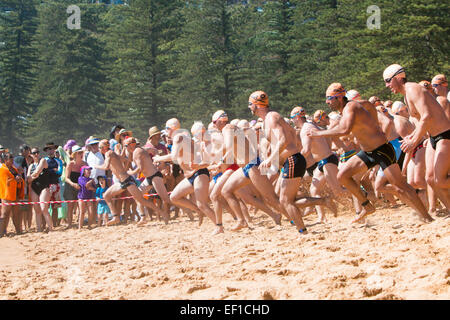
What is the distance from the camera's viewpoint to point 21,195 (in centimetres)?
1405

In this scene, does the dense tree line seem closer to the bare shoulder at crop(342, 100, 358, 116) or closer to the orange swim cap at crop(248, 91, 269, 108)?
the orange swim cap at crop(248, 91, 269, 108)

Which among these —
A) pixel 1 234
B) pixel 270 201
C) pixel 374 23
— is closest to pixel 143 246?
pixel 270 201

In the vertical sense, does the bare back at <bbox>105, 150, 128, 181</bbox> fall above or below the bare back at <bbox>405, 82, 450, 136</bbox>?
below

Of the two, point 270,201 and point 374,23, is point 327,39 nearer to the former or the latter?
point 374,23

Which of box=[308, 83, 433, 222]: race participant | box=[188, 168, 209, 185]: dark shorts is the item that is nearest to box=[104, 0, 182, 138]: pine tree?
box=[188, 168, 209, 185]: dark shorts

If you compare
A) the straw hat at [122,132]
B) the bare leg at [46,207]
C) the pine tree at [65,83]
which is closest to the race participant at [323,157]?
the straw hat at [122,132]

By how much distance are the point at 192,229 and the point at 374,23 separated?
2072 cm

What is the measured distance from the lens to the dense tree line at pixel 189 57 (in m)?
27.6

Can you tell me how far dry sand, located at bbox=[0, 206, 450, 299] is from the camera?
4820 millimetres

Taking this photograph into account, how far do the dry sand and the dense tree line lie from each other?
18.7m

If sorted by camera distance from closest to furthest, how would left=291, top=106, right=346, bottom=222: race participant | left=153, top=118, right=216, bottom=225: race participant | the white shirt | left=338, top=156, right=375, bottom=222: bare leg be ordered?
left=338, top=156, right=375, bottom=222: bare leg
left=291, top=106, right=346, bottom=222: race participant
left=153, top=118, right=216, bottom=225: race participant
the white shirt

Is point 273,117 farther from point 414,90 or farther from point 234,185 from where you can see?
point 414,90

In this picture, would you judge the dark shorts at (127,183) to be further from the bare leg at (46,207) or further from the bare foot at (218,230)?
the bare foot at (218,230)

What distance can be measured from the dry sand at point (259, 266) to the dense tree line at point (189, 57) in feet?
61.4
